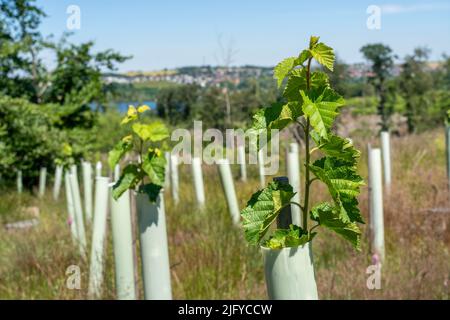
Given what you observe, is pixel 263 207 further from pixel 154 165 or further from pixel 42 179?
pixel 42 179

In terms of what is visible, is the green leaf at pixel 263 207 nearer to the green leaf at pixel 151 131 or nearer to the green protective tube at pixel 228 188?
the green leaf at pixel 151 131

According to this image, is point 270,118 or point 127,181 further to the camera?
point 127,181

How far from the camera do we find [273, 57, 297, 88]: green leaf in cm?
62

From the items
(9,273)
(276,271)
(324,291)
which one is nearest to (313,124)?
(276,271)

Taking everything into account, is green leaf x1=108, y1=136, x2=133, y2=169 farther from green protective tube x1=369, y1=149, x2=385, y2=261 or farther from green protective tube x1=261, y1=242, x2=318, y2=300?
green protective tube x1=369, y1=149, x2=385, y2=261

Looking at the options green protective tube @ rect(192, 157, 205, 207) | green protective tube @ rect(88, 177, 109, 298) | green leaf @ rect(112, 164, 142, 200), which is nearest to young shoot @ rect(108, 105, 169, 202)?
green leaf @ rect(112, 164, 142, 200)

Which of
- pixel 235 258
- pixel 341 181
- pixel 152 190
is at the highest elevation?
pixel 341 181

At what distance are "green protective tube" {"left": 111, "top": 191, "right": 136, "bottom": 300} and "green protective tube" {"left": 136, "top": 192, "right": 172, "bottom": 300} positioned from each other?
376mm

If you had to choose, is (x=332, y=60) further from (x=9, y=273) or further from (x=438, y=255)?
(x=9, y=273)

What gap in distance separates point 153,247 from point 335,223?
4.22ft

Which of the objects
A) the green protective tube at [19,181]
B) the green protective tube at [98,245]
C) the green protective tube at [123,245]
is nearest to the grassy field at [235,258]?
the green protective tube at [98,245]

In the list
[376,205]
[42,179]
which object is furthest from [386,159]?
[42,179]

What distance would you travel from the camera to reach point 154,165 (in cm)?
235

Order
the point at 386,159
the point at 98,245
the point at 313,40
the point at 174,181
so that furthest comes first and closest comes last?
the point at 386,159 < the point at 174,181 < the point at 98,245 < the point at 313,40
